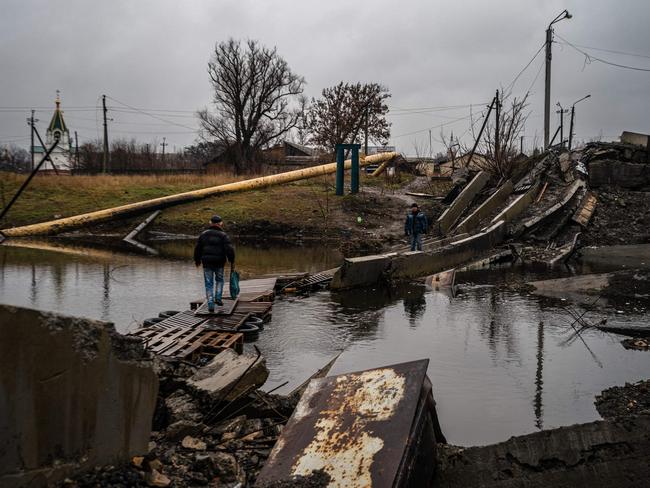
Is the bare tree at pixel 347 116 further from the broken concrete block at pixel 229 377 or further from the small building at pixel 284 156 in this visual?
the broken concrete block at pixel 229 377

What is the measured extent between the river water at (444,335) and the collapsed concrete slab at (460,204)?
227 inches

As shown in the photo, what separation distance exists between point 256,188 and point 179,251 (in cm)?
994

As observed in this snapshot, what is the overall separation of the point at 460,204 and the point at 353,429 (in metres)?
20.4

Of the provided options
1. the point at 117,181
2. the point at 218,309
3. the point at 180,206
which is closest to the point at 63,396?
the point at 218,309

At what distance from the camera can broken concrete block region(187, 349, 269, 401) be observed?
5.40 m

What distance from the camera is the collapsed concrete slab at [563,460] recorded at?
4.02 meters

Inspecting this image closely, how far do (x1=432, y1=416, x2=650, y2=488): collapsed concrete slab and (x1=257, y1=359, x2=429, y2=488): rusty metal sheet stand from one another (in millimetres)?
652

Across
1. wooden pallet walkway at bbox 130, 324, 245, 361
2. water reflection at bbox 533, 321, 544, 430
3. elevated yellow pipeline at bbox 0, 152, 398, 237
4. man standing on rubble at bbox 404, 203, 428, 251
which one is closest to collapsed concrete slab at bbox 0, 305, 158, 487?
wooden pallet walkway at bbox 130, 324, 245, 361

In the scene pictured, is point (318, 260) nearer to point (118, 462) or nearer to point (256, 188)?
point (256, 188)

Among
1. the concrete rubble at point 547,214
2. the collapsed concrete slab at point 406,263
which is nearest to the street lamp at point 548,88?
the concrete rubble at point 547,214

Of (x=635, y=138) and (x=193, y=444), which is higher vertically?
(x=635, y=138)

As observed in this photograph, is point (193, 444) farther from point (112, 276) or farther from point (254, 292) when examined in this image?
point (112, 276)

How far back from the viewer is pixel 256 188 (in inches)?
1209

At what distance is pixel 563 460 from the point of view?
418cm
